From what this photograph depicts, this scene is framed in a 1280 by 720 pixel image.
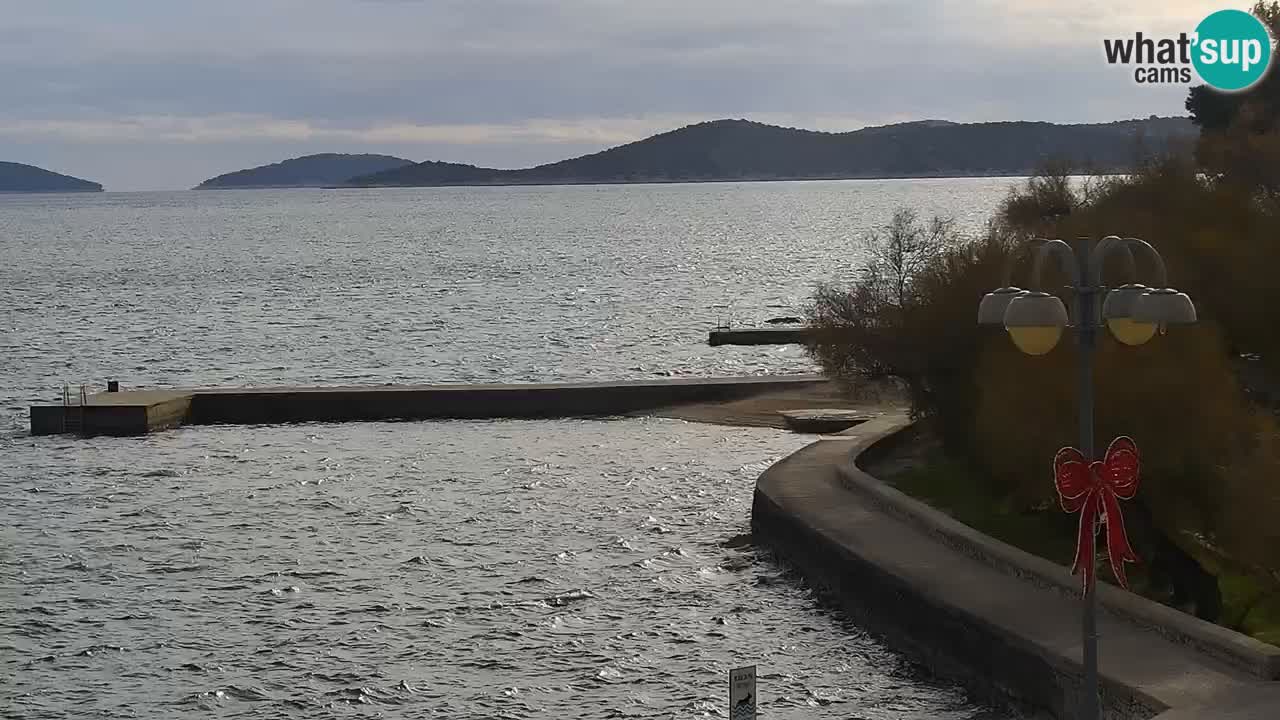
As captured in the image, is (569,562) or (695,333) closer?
(569,562)

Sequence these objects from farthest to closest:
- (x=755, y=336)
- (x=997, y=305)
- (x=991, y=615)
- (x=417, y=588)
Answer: (x=755, y=336) → (x=417, y=588) → (x=991, y=615) → (x=997, y=305)

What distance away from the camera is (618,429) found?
4444 cm

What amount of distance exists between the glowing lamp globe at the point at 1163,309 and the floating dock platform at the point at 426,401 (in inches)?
1381

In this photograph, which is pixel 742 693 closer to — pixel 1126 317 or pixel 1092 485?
pixel 1092 485

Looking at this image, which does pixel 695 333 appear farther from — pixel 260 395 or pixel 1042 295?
pixel 1042 295

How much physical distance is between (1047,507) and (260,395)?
2743 cm

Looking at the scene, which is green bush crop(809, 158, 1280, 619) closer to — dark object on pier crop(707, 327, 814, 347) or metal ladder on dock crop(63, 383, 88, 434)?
metal ladder on dock crop(63, 383, 88, 434)

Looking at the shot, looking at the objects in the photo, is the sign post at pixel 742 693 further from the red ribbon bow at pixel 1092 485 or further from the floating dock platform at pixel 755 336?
the floating dock platform at pixel 755 336

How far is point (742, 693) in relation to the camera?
11.9m

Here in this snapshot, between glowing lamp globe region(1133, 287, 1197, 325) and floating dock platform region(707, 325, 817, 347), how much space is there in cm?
5698

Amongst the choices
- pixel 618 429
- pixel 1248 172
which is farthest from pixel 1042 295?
pixel 618 429

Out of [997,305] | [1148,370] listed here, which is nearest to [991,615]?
[1148,370]

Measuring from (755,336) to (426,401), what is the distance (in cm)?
2815

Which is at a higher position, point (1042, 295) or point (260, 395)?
point (1042, 295)
